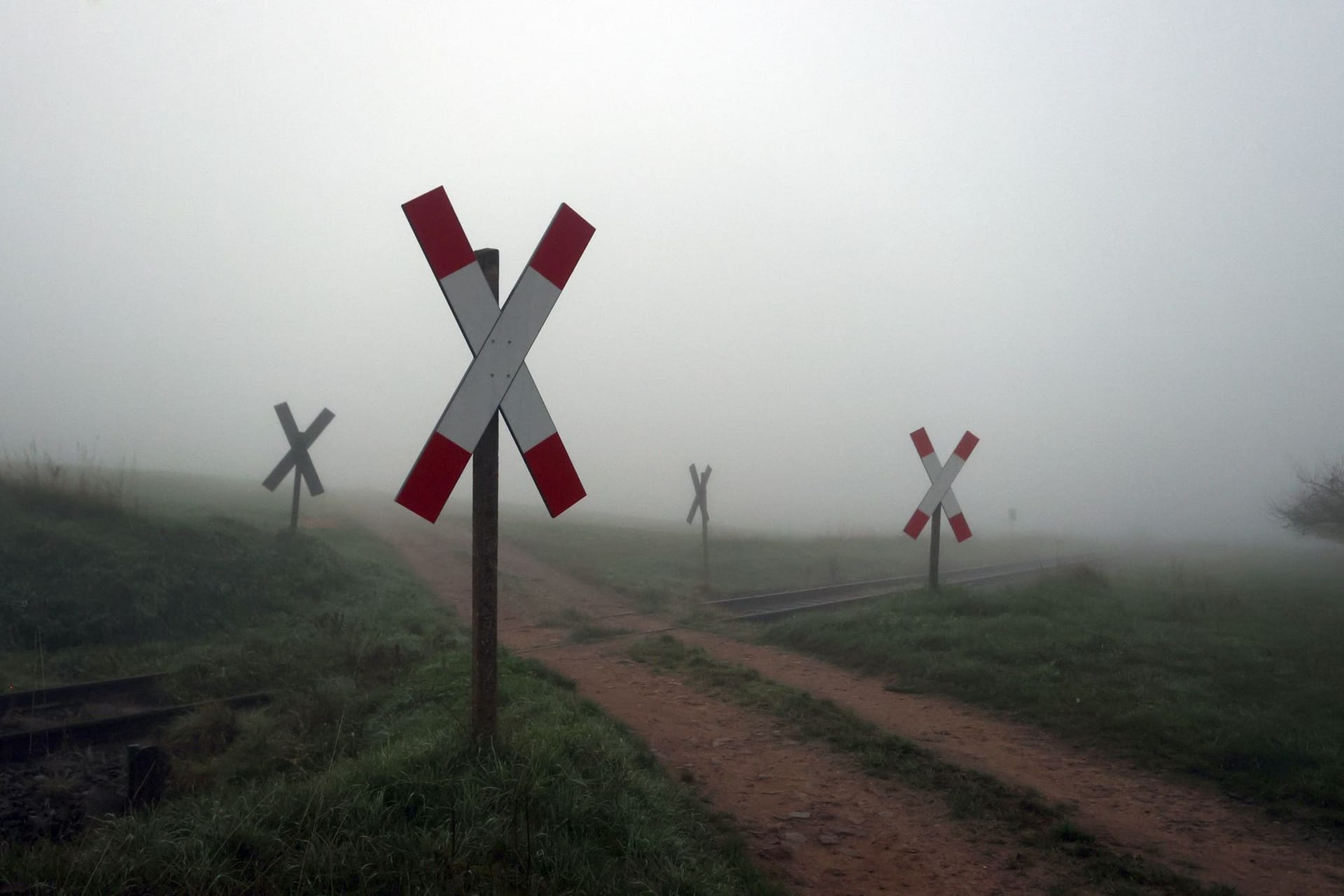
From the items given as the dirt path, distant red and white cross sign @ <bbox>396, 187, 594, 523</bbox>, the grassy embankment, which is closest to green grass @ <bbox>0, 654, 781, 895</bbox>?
the grassy embankment

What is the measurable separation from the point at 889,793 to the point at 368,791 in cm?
356

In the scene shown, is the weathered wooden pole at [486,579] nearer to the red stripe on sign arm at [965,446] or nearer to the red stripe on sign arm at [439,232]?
the red stripe on sign arm at [439,232]

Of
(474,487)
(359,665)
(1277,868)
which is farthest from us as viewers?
(359,665)

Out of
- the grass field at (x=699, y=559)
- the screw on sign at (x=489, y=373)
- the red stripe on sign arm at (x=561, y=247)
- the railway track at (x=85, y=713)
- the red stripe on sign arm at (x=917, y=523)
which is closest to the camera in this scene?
the screw on sign at (x=489, y=373)

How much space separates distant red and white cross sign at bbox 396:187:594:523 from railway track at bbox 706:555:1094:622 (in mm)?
10095

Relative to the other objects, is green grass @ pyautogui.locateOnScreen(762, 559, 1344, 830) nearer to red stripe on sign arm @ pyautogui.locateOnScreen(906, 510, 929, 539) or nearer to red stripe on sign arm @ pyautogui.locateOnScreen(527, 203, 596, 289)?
red stripe on sign arm @ pyautogui.locateOnScreen(906, 510, 929, 539)

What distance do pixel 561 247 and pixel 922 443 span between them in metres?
9.64

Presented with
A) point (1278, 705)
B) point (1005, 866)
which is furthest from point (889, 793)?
point (1278, 705)

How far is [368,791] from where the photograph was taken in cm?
384

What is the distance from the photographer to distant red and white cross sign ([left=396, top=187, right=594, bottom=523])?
152 inches

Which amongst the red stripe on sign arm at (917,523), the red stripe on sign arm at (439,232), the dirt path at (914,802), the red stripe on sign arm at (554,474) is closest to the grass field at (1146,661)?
the dirt path at (914,802)

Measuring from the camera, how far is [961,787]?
18.7ft

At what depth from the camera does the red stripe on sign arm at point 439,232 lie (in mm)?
3936

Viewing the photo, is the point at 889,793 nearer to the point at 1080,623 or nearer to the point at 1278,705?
the point at 1278,705
